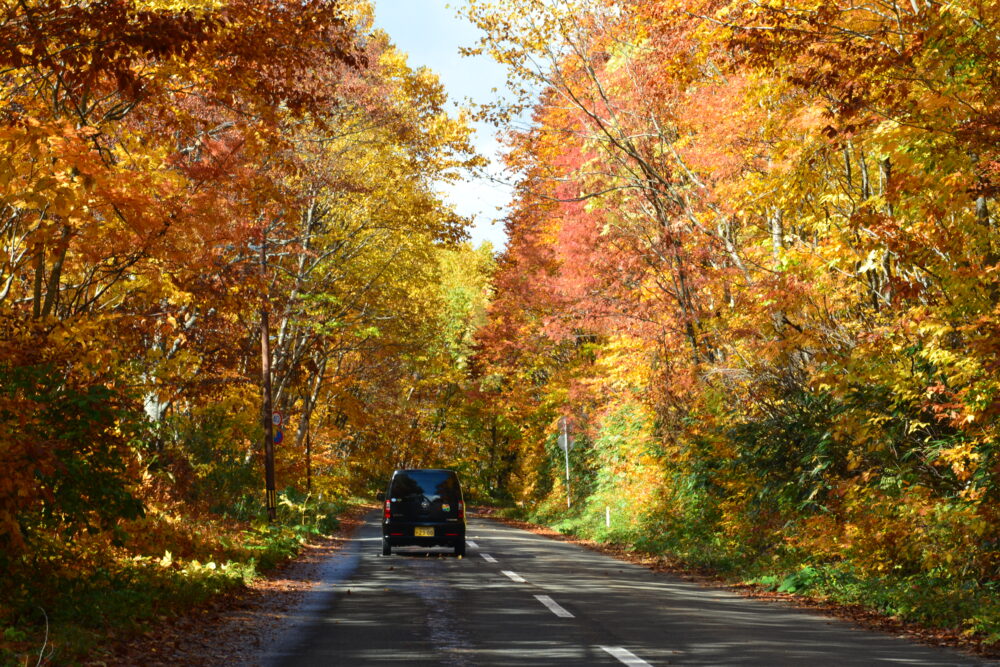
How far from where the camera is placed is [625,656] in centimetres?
780

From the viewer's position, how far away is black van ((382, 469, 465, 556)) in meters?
19.2

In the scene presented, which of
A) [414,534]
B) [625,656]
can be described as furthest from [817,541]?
[414,534]

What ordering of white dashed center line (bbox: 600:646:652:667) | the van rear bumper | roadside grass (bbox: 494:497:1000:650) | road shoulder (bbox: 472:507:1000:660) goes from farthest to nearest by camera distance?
the van rear bumper
roadside grass (bbox: 494:497:1000:650)
road shoulder (bbox: 472:507:1000:660)
white dashed center line (bbox: 600:646:652:667)

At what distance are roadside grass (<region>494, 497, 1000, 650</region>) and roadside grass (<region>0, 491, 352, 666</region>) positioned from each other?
7996 millimetres

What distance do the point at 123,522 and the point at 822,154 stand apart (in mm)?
10983

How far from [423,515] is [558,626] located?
9863 millimetres

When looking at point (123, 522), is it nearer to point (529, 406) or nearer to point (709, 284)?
point (709, 284)

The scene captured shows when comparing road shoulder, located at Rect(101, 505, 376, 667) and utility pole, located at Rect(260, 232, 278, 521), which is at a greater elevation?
utility pole, located at Rect(260, 232, 278, 521)

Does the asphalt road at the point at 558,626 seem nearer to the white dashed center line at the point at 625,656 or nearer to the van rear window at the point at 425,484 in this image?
the white dashed center line at the point at 625,656

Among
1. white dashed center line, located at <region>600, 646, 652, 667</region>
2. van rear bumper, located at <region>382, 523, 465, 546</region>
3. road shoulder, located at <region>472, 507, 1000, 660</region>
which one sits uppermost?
van rear bumper, located at <region>382, 523, 465, 546</region>

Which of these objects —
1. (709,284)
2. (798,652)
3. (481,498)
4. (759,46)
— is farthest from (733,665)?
(481,498)

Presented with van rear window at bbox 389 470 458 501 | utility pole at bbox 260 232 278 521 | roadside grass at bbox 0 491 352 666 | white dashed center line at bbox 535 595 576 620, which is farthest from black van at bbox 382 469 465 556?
white dashed center line at bbox 535 595 576 620

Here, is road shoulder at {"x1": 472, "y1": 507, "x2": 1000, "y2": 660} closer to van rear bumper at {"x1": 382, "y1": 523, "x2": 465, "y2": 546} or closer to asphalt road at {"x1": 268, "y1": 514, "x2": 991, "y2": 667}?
asphalt road at {"x1": 268, "y1": 514, "x2": 991, "y2": 667}

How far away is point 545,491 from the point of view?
143 feet
